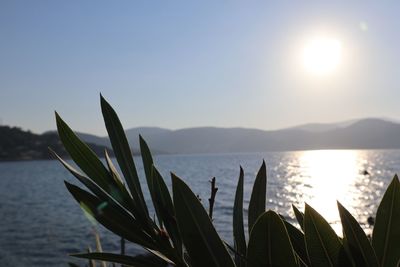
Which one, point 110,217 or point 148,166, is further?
point 148,166

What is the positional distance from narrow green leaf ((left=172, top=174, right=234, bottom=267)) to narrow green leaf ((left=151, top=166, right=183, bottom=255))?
0.14 meters

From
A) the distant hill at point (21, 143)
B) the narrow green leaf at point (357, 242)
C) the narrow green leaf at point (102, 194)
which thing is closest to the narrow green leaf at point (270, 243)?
the narrow green leaf at point (357, 242)

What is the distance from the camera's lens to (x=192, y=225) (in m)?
0.62

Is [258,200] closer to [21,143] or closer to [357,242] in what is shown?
[357,242]

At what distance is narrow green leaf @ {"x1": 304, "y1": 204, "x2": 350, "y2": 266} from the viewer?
2.20 ft

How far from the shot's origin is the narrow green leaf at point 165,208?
0.79 m

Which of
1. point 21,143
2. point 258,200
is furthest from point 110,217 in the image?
point 21,143

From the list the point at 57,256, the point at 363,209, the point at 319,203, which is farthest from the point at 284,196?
the point at 57,256

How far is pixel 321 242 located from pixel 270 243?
14 centimetres

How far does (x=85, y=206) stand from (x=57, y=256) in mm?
28217

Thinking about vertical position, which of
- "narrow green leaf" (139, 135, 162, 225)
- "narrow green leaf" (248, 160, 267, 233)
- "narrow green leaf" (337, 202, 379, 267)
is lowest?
"narrow green leaf" (337, 202, 379, 267)

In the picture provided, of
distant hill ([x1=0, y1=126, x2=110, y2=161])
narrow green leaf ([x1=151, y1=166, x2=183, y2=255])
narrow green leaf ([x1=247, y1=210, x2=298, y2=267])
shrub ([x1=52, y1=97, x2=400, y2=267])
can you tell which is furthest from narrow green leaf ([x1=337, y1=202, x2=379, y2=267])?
distant hill ([x1=0, y1=126, x2=110, y2=161])

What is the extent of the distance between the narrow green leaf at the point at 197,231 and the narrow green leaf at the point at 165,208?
0.14 meters

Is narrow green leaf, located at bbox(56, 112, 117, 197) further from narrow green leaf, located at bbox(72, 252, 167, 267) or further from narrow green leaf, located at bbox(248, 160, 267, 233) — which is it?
narrow green leaf, located at bbox(248, 160, 267, 233)
